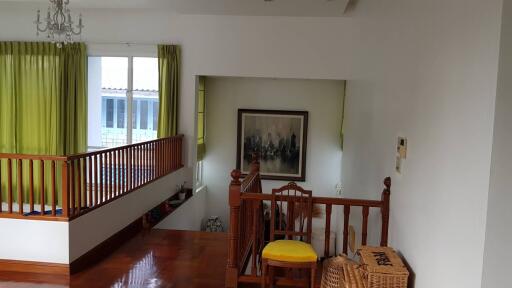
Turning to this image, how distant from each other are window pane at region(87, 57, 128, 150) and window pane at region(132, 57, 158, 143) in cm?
21

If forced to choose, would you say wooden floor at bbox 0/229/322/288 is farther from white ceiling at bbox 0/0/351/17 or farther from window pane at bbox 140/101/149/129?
white ceiling at bbox 0/0/351/17

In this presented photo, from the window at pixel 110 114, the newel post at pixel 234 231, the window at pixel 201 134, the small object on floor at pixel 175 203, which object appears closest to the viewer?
the newel post at pixel 234 231

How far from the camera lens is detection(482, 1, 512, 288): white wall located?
1725 millimetres

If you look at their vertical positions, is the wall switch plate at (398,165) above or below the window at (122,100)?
below

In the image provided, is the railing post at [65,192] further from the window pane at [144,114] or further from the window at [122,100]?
the window pane at [144,114]

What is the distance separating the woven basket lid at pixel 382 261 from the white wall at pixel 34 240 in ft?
9.18

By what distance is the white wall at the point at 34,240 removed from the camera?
12.6ft

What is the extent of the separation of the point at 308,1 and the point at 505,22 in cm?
435

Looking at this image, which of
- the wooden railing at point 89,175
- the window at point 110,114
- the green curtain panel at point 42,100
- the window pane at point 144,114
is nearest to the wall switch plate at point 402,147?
the wooden railing at point 89,175

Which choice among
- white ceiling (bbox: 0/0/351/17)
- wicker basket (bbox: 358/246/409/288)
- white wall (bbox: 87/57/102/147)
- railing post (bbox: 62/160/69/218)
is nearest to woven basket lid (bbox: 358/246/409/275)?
wicker basket (bbox: 358/246/409/288)

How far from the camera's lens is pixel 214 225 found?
8211mm

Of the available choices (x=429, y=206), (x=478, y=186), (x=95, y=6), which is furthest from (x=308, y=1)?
(x=478, y=186)

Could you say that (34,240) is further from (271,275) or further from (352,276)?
(352,276)

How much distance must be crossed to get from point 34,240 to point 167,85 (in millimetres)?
3655
